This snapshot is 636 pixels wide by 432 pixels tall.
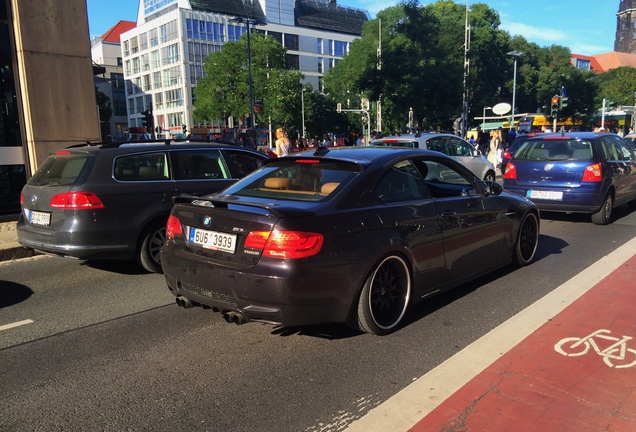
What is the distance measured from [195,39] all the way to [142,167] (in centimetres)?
7022

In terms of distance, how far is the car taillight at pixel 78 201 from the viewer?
560 centimetres

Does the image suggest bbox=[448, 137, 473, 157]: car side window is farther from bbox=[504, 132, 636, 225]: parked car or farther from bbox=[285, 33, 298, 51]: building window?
bbox=[285, 33, 298, 51]: building window

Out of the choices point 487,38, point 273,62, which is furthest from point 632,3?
point 273,62

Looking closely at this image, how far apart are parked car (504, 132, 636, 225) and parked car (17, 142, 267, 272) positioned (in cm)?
596

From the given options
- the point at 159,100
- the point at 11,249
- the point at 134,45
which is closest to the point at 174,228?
the point at 11,249

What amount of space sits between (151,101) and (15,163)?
249 feet

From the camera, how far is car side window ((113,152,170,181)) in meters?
5.97

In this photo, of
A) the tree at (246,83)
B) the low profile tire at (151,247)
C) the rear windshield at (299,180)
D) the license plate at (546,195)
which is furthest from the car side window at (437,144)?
the tree at (246,83)

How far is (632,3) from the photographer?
141500 millimetres

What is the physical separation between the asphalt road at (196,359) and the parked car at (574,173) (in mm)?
3545

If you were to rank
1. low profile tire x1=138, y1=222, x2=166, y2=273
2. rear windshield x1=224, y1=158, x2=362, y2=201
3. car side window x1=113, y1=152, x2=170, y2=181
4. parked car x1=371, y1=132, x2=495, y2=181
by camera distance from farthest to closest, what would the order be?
1. parked car x1=371, y1=132, x2=495, y2=181
2. low profile tire x1=138, y1=222, x2=166, y2=273
3. car side window x1=113, y1=152, x2=170, y2=181
4. rear windshield x1=224, y1=158, x2=362, y2=201

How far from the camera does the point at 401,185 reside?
14.7 feet

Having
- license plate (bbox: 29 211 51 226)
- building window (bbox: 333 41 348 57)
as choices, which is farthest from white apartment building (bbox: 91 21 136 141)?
license plate (bbox: 29 211 51 226)

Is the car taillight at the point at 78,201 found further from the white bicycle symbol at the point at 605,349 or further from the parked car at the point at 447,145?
the parked car at the point at 447,145
